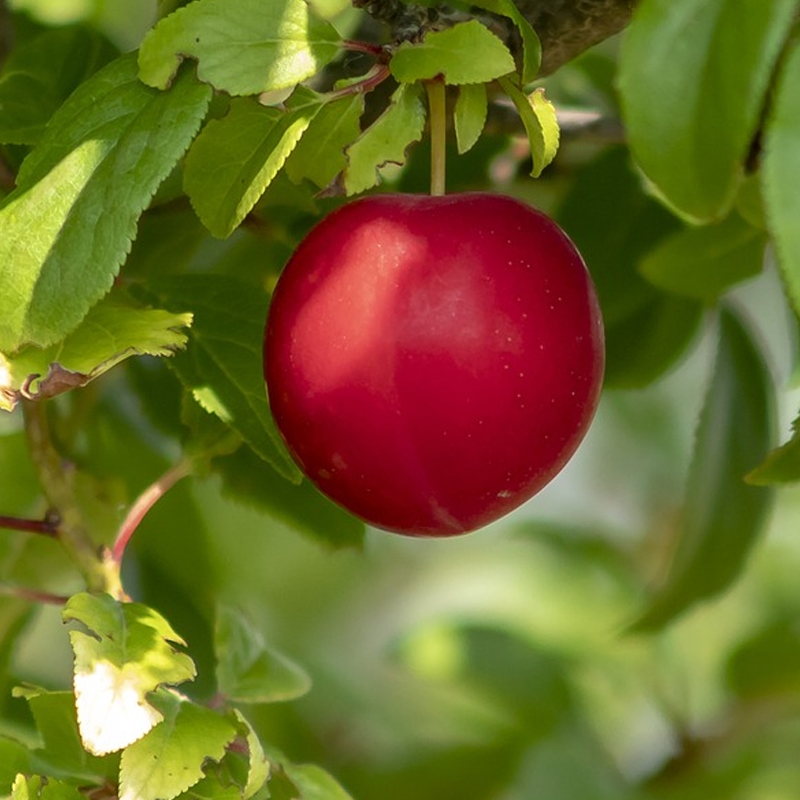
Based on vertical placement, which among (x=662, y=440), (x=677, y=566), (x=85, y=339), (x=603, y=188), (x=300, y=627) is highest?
(x=85, y=339)

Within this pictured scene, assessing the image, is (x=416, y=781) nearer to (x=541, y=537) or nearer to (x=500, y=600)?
(x=541, y=537)

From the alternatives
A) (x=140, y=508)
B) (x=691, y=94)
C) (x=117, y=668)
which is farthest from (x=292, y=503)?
(x=691, y=94)

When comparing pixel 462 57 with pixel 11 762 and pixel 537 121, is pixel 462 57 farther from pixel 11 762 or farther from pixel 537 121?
pixel 11 762

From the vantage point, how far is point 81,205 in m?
0.54

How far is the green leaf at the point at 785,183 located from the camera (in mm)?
437

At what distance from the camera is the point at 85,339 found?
0.58m

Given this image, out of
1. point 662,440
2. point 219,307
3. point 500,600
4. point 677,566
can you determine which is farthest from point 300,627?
point 219,307

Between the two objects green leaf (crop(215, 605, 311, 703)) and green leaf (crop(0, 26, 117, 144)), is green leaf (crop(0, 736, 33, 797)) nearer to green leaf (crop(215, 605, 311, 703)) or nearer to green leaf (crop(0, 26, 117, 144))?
green leaf (crop(215, 605, 311, 703))

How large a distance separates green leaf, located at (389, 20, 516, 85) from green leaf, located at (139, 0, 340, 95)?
0.03m

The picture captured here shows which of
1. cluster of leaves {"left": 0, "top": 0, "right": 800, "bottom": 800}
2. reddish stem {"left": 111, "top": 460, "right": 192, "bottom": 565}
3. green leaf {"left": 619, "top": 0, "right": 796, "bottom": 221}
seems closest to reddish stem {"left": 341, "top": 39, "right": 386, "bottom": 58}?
cluster of leaves {"left": 0, "top": 0, "right": 800, "bottom": 800}

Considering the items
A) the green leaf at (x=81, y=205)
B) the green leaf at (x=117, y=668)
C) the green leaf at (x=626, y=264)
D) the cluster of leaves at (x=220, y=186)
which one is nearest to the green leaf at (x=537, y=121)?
the cluster of leaves at (x=220, y=186)

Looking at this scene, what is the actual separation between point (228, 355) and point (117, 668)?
0.15 m

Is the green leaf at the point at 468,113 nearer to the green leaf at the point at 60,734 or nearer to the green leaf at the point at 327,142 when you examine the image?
the green leaf at the point at 327,142

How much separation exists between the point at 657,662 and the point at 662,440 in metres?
0.41
